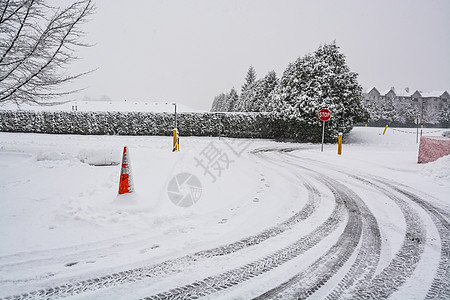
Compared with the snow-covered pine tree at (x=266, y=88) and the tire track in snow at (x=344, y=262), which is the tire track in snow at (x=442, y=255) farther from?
the snow-covered pine tree at (x=266, y=88)

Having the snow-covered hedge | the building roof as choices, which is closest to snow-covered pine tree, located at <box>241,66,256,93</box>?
the snow-covered hedge

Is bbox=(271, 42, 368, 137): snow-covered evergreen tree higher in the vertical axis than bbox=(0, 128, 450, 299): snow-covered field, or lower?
higher

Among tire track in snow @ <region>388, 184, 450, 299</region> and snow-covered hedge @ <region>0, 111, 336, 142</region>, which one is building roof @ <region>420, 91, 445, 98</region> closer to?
snow-covered hedge @ <region>0, 111, 336, 142</region>

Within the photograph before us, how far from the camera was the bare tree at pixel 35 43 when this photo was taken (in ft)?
20.1

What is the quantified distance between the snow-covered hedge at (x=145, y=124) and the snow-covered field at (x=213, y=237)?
54.8 ft

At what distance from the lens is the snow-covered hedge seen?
22.9 m

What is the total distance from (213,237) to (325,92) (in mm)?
19950

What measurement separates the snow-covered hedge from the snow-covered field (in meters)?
16.7

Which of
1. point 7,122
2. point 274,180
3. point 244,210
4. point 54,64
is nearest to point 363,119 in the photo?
→ point 274,180

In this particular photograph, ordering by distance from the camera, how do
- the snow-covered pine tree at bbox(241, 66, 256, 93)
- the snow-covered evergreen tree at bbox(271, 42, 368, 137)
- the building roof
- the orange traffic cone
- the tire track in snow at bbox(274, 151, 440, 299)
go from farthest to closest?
the building roof
the snow-covered pine tree at bbox(241, 66, 256, 93)
the snow-covered evergreen tree at bbox(271, 42, 368, 137)
the orange traffic cone
the tire track in snow at bbox(274, 151, 440, 299)

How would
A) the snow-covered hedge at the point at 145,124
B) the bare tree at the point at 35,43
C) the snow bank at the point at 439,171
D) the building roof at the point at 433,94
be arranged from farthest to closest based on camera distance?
1. the building roof at the point at 433,94
2. the snow-covered hedge at the point at 145,124
3. the snow bank at the point at 439,171
4. the bare tree at the point at 35,43

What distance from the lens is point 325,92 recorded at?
20766 millimetres

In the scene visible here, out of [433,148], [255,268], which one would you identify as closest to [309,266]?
[255,268]

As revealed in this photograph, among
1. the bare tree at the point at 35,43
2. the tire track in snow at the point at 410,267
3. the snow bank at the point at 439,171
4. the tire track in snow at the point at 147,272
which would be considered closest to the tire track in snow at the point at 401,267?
the tire track in snow at the point at 410,267
